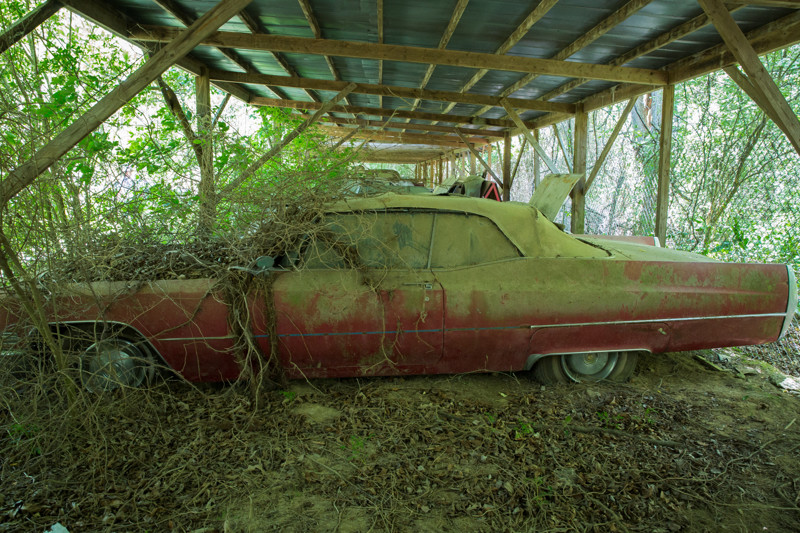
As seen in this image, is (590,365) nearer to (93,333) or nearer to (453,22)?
(93,333)

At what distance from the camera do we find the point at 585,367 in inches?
142

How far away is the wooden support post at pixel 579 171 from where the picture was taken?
27.8ft

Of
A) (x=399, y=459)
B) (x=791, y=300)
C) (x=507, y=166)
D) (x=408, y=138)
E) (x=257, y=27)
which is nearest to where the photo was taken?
(x=399, y=459)

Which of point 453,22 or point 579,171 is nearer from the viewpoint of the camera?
point 453,22

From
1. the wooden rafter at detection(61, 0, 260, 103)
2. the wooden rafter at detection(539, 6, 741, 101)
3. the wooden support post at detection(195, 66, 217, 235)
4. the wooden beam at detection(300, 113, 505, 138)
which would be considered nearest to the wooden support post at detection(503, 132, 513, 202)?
the wooden beam at detection(300, 113, 505, 138)

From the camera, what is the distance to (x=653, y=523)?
2.19 metres

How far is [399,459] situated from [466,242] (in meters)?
1.61

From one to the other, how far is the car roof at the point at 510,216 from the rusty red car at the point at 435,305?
13mm

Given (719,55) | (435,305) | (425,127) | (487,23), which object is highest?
(425,127)

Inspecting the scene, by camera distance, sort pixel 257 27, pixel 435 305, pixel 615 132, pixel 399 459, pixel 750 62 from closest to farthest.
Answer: pixel 399 459, pixel 435 305, pixel 750 62, pixel 257 27, pixel 615 132

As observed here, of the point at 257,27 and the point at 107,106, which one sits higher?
the point at 257,27

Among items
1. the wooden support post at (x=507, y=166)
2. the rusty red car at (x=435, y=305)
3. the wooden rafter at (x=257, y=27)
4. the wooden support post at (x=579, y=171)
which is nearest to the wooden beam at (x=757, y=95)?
the rusty red car at (x=435, y=305)

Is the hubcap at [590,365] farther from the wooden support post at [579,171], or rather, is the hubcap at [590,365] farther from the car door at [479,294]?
the wooden support post at [579,171]

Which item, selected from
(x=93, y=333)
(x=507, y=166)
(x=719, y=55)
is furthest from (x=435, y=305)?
(x=507, y=166)
